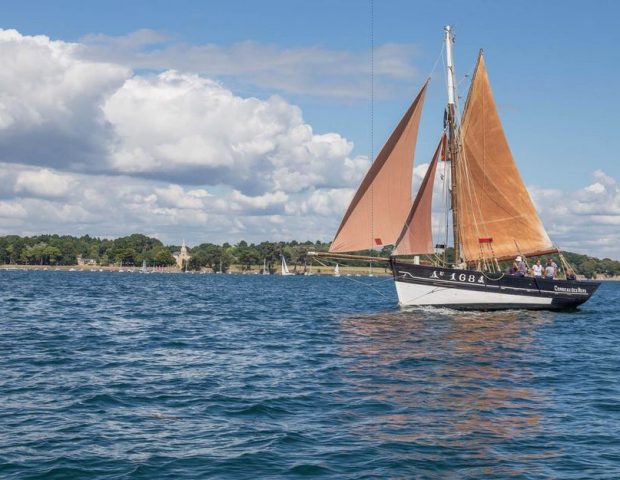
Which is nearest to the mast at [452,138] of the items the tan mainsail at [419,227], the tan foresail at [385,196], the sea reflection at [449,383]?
the tan mainsail at [419,227]

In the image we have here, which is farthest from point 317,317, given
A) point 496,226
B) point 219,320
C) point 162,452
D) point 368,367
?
point 162,452

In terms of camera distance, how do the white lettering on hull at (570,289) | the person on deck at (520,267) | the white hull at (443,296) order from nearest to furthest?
the white hull at (443,296), the person on deck at (520,267), the white lettering on hull at (570,289)

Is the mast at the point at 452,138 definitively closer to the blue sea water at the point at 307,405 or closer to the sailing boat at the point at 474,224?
the sailing boat at the point at 474,224

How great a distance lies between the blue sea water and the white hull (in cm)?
1355

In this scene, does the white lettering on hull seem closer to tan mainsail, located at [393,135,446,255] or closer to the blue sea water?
tan mainsail, located at [393,135,446,255]

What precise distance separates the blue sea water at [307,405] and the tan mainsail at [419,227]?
1309cm

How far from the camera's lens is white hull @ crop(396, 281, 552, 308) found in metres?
50.6

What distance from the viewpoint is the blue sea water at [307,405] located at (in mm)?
14211

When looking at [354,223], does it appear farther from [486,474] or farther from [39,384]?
[486,474]

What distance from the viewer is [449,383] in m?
22.8

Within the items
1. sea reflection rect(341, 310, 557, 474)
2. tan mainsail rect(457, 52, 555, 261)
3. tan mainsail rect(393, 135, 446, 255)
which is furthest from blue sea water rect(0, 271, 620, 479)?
tan mainsail rect(457, 52, 555, 261)

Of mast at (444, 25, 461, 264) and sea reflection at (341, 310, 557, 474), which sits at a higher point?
mast at (444, 25, 461, 264)

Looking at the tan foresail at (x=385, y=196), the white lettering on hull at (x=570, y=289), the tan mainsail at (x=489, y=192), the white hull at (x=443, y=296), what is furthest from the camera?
Answer: the white lettering on hull at (x=570, y=289)

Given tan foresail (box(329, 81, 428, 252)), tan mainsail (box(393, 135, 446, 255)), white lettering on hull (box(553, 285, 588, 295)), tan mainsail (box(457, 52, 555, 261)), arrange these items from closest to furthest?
tan foresail (box(329, 81, 428, 252)), tan mainsail (box(393, 135, 446, 255)), tan mainsail (box(457, 52, 555, 261)), white lettering on hull (box(553, 285, 588, 295))
